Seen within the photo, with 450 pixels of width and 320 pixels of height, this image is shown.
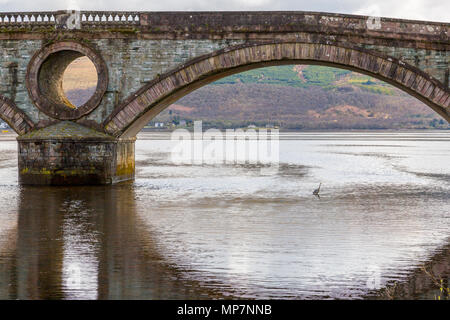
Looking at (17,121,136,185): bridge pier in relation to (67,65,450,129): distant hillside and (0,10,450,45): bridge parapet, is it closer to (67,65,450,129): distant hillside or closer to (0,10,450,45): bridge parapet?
(0,10,450,45): bridge parapet

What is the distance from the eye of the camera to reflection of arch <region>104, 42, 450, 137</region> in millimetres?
25094

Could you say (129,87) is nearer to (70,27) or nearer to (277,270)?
(70,27)

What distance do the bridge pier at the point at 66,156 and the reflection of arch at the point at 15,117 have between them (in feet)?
2.89

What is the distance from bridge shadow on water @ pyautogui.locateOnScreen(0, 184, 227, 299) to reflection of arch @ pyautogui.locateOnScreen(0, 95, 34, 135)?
24.3ft

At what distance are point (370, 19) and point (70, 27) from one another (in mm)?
11695

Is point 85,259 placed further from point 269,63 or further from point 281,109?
point 281,109

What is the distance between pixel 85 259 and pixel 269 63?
53.2 feet

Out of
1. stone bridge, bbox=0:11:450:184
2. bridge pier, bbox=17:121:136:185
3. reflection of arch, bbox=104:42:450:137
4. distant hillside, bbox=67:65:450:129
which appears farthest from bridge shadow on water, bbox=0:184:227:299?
distant hillside, bbox=67:65:450:129

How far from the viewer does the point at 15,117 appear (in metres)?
27.2

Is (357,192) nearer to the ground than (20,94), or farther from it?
nearer to the ground

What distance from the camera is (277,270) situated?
11664mm

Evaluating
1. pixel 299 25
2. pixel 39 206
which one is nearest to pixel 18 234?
pixel 39 206

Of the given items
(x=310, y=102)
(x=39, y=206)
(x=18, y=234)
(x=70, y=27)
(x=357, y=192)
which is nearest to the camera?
(x=18, y=234)

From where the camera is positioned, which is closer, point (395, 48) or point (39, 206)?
point (39, 206)
